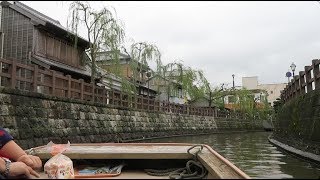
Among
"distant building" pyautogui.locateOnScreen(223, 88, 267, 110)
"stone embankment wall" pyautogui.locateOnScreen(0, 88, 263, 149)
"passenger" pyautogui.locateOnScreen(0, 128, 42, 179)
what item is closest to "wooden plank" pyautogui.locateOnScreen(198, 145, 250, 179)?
"passenger" pyautogui.locateOnScreen(0, 128, 42, 179)

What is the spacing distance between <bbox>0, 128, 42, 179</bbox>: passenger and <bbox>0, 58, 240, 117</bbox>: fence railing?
22.7 feet

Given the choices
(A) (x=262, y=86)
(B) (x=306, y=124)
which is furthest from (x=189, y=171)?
(A) (x=262, y=86)

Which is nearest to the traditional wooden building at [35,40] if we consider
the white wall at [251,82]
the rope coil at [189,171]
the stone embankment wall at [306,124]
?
the stone embankment wall at [306,124]

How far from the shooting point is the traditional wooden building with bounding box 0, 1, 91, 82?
19766 millimetres

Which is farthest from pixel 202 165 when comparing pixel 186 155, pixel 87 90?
pixel 87 90

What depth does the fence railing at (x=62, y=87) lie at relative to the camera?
11.1 meters

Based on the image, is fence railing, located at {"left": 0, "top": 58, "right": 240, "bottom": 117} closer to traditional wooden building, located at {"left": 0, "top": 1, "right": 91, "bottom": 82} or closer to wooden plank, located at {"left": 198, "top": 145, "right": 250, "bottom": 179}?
traditional wooden building, located at {"left": 0, "top": 1, "right": 91, "bottom": 82}

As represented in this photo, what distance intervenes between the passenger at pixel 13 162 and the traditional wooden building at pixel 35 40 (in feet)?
51.6

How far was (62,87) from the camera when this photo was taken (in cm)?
1458

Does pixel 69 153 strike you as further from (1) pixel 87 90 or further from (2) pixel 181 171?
(1) pixel 87 90

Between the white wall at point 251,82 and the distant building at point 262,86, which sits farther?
the white wall at point 251,82

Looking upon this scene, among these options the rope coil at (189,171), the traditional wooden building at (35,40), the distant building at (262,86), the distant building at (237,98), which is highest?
the distant building at (262,86)

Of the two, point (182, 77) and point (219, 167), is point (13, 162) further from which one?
point (182, 77)

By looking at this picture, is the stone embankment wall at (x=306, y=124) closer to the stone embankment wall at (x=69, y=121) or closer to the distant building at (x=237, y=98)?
the stone embankment wall at (x=69, y=121)
